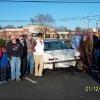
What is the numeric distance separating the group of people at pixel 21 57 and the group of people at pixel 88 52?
85.4 inches

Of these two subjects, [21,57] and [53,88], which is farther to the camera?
[21,57]

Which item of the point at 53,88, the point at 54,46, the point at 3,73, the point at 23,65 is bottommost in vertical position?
the point at 53,88

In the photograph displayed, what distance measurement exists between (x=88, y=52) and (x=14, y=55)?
4.11 meters

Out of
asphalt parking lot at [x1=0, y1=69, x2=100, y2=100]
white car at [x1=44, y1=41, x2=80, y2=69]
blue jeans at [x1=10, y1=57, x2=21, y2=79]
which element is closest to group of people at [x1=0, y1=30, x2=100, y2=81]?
blue jeans at [x1=10, y1=57, x2=21, y2=79]

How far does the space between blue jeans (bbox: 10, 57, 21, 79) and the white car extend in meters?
1.98

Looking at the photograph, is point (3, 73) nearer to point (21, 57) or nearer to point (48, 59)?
point (21, 57)

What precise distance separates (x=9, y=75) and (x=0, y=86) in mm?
2330

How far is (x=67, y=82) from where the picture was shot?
484 inches

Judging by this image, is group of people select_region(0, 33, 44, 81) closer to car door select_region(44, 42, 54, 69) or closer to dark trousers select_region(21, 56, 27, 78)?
dark trousers select_region(21, 56, 27, 78)

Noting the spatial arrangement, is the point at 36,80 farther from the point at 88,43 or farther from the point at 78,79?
the point at 88,43

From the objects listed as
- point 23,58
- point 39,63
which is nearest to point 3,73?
point 23,58

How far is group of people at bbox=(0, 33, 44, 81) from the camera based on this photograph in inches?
512

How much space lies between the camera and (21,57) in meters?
13.5

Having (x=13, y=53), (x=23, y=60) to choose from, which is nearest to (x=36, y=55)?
(x=23, y=60)
